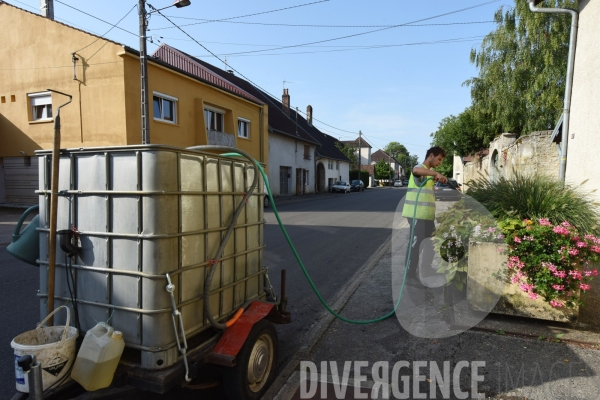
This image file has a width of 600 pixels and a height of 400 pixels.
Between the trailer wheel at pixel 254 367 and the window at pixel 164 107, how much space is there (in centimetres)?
1460

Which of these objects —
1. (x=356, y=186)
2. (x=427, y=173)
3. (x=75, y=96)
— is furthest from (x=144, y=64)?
(x=356, y=186)

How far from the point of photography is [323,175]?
40.3 m

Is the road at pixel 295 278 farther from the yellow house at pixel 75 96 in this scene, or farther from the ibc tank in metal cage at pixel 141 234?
the yellow house at pixel 75 96

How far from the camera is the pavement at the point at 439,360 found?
2.87m

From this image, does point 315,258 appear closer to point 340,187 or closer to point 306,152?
point 306,152

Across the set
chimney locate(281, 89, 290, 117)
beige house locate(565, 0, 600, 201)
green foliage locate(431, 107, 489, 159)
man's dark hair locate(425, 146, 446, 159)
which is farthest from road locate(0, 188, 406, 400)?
chimney locate(281, 89, 290, 117)

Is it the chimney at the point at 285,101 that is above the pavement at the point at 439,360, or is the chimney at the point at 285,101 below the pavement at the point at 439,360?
above

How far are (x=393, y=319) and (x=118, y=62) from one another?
575 inches

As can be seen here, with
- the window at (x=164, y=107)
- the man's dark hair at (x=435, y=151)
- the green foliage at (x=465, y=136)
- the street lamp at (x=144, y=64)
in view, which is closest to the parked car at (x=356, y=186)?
the green foliage at (x=465, y=136)

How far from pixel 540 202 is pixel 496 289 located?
1.15 m

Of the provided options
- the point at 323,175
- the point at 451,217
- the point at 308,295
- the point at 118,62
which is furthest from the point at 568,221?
the point at 323,175

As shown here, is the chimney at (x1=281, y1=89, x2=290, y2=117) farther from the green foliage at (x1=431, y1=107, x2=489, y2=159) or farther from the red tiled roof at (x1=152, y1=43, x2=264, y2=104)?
the green foliage at (x1=431, y1=107, x2=489, y2=159)

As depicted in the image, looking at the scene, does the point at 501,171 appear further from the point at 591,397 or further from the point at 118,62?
the point at 118,62

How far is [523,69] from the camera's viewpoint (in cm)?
2159
